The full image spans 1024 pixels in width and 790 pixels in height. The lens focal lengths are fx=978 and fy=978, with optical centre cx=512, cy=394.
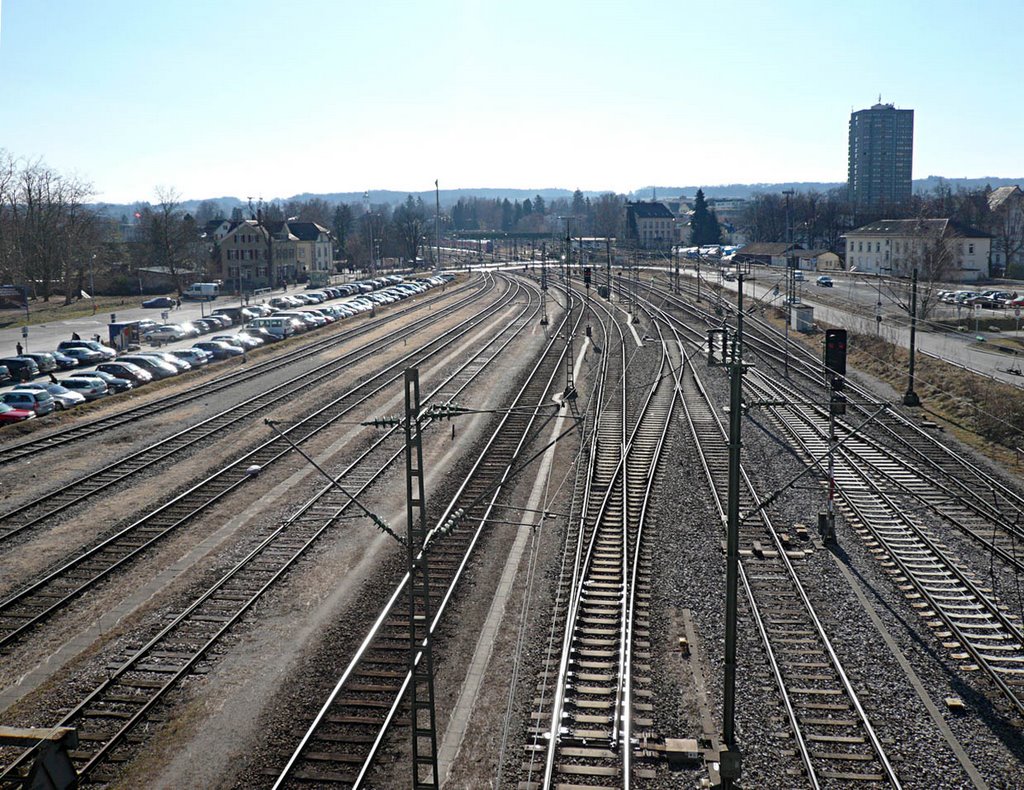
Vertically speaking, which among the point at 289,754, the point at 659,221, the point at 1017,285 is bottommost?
the point at 289,754

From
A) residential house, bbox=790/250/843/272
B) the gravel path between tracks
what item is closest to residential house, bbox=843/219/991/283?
residential house, bbox=790/250/843/272

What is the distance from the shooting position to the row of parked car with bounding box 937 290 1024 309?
57.8 metres

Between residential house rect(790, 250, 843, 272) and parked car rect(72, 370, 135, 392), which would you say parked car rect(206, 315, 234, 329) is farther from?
residential house rect(790, 250, 843, 272)

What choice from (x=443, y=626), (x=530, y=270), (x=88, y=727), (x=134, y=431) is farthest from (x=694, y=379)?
(x=530, y=270)

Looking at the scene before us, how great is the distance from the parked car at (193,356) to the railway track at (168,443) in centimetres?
291

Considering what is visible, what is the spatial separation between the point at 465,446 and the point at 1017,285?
64.4 m

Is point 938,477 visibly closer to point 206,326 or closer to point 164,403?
point 164,403

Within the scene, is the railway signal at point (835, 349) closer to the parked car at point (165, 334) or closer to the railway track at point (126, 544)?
the railway track at point (126, 544)

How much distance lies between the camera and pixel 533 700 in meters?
12.9

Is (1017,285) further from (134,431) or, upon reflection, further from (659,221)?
(659,221)

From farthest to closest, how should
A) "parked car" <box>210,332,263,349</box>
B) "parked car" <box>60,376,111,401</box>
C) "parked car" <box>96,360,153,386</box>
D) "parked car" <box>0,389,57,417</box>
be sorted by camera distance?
1. "parked car" <box>210,332,263,349</box>
2. "parked car" <box>96,360,153,386</box>
3. "parked car" <box>60,376,111,401</box>
4. "parked car" <box>0,389,57,417</box>

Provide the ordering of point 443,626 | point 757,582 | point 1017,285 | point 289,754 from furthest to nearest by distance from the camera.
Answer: point 1017,285, point 757,582, point 443,626, point 289,754

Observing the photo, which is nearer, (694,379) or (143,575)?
(143,575)

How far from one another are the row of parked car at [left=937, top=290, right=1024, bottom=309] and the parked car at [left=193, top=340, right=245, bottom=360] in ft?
127
